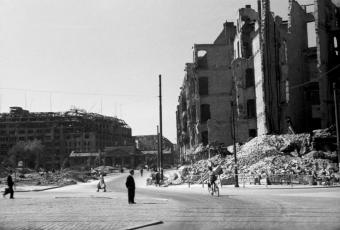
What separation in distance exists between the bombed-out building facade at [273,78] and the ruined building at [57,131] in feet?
369

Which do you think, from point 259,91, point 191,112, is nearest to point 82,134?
point 191,112

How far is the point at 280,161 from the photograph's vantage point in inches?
1795

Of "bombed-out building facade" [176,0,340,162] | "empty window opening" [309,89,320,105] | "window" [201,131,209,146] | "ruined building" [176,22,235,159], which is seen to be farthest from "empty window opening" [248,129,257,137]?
"window" [201,131,209,146]

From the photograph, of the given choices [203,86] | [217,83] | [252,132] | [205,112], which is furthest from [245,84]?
[205,112]

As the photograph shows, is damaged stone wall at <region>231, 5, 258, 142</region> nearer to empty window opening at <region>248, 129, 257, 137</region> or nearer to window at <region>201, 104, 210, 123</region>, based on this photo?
empty window opening at <region>248, 129, 257, 137</region>

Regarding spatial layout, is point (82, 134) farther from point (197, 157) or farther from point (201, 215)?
point (201, 215)

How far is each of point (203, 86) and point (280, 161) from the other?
85.5ft

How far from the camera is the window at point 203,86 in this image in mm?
69562

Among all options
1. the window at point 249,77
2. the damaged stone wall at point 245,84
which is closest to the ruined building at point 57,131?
the damaged stone wall at point 245,84

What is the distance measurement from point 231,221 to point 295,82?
46.8 metres

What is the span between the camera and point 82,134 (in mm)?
178625

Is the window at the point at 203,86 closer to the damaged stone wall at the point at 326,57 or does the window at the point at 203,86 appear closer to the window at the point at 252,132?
the window at the point at 252,132

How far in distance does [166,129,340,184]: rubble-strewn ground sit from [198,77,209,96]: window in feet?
48.7

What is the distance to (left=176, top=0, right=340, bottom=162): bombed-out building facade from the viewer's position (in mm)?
55875
